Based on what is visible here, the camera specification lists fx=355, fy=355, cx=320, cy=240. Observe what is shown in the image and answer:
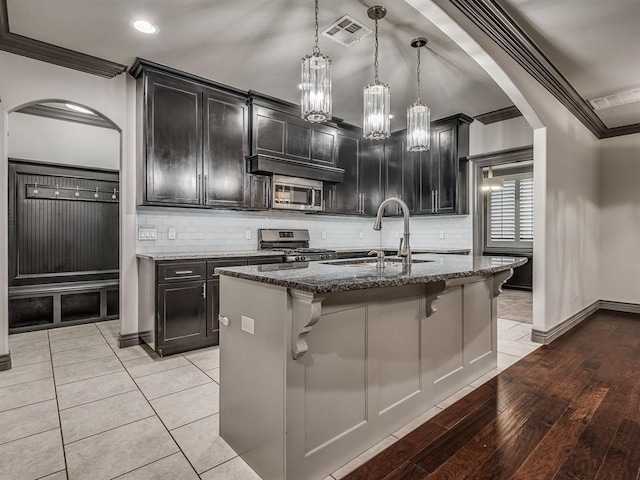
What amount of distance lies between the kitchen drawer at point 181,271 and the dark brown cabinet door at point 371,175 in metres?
2.82

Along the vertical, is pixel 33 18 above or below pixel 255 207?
above

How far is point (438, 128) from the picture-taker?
5043mm

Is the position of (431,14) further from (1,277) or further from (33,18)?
(1,277)

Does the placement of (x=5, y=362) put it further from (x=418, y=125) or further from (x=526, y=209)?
(x=526, y=209)

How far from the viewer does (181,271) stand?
3.27 meters

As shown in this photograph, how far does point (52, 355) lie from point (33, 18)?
2803 millimetres

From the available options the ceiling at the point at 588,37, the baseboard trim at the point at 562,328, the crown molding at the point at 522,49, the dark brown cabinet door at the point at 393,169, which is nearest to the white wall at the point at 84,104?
the crown molding at the point at 522,49

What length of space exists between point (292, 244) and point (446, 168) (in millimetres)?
2403

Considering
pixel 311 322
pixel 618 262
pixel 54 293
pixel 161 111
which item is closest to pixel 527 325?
pixel 618 262

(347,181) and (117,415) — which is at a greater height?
(347,181)

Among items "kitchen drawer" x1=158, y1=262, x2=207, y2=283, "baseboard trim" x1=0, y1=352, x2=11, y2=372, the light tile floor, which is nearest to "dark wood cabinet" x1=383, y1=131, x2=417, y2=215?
the light tile floor

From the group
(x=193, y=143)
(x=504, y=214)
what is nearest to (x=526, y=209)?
(x=504, y=214)

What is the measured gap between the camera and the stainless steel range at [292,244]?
165 inches

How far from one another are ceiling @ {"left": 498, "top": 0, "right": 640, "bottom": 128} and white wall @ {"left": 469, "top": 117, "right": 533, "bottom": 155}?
2.60 ft
